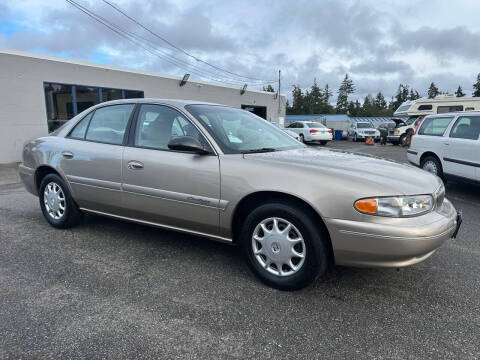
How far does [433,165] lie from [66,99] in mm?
11734

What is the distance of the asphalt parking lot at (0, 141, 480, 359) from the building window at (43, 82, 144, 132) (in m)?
9.77

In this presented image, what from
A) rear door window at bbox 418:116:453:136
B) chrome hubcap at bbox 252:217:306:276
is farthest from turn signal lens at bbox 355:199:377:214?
rear door window at bbox 418:116:453:136

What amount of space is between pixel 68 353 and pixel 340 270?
2240mm

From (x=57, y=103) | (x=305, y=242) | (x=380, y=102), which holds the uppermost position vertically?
(x=380, y=102)

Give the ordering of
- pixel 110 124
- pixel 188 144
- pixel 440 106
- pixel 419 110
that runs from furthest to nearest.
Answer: pixel 419 110
pixel 440 106
pixel 110 124
pixel 188 144

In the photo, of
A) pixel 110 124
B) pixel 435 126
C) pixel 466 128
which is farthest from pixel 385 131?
pixel 110 124

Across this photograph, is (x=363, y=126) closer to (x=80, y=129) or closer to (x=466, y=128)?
(x=466, y=128)

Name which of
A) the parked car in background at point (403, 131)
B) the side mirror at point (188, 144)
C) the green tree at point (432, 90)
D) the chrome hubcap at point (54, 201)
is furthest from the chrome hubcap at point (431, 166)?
the green tree at point (432, 90)

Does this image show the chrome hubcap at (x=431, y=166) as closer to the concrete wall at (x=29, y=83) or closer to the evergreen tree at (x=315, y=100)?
the concrete wall at (x=29, y=83)

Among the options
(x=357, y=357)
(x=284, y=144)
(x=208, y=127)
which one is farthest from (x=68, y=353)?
(x=284, y=144)

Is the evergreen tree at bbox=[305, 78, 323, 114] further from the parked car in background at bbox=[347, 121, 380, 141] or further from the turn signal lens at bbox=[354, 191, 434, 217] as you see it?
the turn signal lens at bbox=[354, 191, 434, 217]

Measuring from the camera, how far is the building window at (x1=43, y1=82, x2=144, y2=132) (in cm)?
1198

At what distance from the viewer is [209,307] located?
2.54 meters

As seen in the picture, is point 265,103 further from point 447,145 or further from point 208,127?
point 208,127
